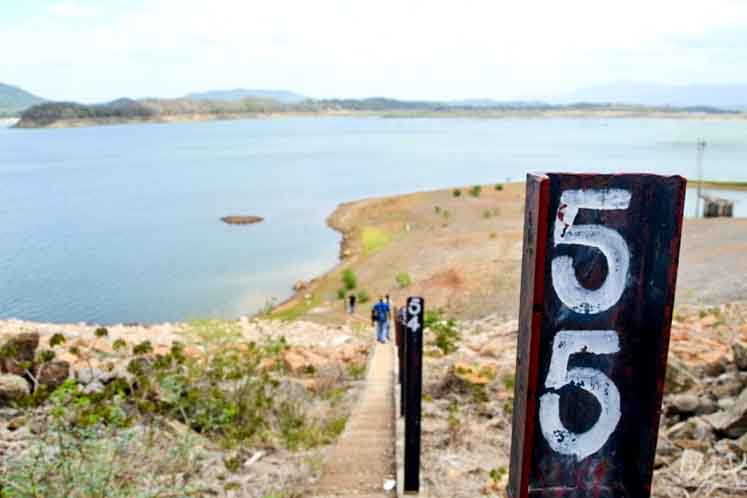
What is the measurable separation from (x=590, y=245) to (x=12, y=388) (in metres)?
6.63

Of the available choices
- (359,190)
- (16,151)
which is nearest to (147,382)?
(359,190)

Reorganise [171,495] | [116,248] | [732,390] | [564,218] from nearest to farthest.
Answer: [564,218] → [171,495] → [732,390] → [116,248]

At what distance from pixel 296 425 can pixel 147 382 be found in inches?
66.8

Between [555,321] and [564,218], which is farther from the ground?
[564,218]

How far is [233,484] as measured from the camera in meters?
5.34

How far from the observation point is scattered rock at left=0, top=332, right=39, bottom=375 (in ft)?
25.1

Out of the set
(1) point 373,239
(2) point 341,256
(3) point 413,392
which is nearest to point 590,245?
(3) point 413,392

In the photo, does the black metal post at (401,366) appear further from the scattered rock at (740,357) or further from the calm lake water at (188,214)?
the calm lake water at (188,214)

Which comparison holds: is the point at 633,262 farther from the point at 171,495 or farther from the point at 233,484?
the point at 233,484

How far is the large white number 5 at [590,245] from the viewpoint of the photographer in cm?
203

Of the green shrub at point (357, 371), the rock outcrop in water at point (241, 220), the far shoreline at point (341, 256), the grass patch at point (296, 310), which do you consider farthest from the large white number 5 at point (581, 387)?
the rock outcrop in water at point (241, 220)

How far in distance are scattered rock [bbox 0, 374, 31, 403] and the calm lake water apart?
1859 cm

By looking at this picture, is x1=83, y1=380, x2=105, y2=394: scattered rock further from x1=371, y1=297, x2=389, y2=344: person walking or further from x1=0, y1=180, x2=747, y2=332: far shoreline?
x1=0, y1=180, x2=747, y2=332: far shoreline

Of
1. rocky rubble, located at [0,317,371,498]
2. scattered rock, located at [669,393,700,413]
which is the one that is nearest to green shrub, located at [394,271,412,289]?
rocky rubble, located at [0,317,371,498]
